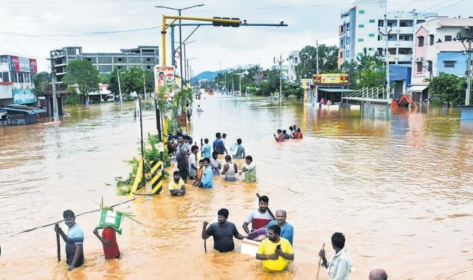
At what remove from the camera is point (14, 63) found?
2292 inches

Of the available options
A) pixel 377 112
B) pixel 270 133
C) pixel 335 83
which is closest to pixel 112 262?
pixel 270 133

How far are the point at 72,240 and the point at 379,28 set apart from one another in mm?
84075

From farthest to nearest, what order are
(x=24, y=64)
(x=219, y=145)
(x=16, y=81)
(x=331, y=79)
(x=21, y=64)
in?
(x=331, y=79), (x=24, y=64), (x=21, y=64), (x=16, y=81), (x=219, y=145)

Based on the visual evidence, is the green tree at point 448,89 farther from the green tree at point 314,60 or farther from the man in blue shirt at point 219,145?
the man in blue shirt at point 219,145

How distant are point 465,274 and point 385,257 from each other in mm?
1466

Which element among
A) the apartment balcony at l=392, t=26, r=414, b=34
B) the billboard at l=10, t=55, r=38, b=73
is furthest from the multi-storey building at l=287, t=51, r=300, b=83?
the billboard at l=10, t=55, r=38, b=73

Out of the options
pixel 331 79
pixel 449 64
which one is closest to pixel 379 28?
pixel 449 64

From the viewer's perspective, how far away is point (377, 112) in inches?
1649

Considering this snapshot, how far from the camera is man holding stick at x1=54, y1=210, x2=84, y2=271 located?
815 cm

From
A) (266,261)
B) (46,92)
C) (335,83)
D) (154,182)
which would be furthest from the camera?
(335,83)

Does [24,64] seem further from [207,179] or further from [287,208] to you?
[287,208]

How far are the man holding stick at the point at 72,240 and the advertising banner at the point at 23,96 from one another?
52.8 meters

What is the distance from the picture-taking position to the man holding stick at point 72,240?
8.15m

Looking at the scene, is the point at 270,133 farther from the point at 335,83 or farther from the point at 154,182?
the point at 335,83
